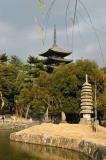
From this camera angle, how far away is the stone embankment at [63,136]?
29.9m

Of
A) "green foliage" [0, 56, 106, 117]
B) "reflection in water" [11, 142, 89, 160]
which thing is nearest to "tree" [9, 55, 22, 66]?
"green foliage" [0, 56, 106, 117]

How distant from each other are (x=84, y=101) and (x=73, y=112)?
9257 millimetres

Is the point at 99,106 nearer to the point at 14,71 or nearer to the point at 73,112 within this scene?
the point at 73,112

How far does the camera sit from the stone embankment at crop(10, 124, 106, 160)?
2989cm

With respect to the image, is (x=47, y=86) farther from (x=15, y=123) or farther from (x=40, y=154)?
(x=40, y=154)

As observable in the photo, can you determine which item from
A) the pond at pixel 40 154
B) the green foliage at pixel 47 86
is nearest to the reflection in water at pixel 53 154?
the pond at pixel 40 154

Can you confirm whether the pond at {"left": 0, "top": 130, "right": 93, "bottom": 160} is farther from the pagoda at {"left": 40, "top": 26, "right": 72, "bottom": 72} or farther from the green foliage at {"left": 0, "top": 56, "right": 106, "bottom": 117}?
the pagoda at {"left": 40, "top": 26, "right": 72, "bottom": 72}

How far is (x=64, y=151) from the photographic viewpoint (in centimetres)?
2984

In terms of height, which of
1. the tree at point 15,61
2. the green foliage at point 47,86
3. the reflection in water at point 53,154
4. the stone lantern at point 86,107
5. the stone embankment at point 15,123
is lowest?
the reflection in water at point 53,154

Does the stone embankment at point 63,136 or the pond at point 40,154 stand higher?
Answer: the stone embankment at point 63,136

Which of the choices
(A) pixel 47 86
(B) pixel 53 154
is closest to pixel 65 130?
(B) pixel 53 154

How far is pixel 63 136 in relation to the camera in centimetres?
3353

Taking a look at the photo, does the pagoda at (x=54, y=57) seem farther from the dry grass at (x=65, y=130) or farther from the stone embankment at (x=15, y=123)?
the dry grass at (x=65, y=130)

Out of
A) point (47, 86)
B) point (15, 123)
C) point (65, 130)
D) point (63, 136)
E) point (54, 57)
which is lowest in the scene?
point (63, 136)
